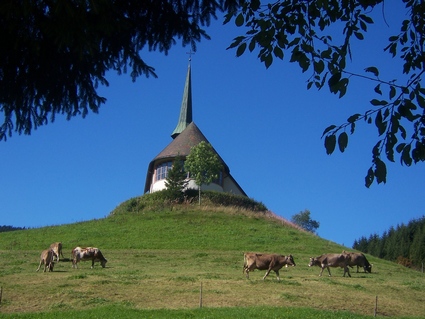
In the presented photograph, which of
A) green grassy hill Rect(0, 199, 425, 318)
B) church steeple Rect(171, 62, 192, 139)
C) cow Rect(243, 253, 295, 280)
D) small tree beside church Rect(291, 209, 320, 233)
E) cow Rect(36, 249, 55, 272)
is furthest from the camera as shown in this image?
small tree beside church Rect(291, 209, 320, 233)

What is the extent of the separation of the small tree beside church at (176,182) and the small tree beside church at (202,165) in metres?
0.92

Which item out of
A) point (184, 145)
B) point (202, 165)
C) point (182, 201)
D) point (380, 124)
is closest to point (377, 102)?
point (380, 124)

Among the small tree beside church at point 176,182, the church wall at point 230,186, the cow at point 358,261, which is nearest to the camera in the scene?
the cow at point 358,261

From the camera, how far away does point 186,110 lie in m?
81.2

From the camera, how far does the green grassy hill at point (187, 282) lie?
18484 mm

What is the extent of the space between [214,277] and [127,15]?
18.7m

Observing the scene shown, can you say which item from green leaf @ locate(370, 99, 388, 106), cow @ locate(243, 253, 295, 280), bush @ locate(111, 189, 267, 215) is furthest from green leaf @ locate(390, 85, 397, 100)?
bush @ locate(111, 189, 267, 215)

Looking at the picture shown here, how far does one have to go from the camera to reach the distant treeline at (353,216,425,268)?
61719mm

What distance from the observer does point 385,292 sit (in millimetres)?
23328

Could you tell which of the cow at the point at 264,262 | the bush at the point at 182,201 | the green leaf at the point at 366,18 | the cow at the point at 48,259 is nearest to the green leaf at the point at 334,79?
the green leaf at the point at 366,18

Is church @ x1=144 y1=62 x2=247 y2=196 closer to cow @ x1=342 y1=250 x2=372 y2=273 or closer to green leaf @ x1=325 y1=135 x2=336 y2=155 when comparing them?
cow @ x1=342 y1=250 x2=372 y2=273

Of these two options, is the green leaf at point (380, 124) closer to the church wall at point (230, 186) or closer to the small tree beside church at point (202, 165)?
the small tree beside church at point (202, 165)

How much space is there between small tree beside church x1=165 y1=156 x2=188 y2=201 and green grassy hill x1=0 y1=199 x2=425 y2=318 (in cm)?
1075

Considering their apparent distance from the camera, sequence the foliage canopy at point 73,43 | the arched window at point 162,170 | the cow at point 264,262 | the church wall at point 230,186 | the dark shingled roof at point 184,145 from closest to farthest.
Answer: the foliage canopy at point 73,43 < the cow at point 264,262 < the arched window at point 162,170 < the dark shingled roof at point 184,145 < the church wall at point 230,186
